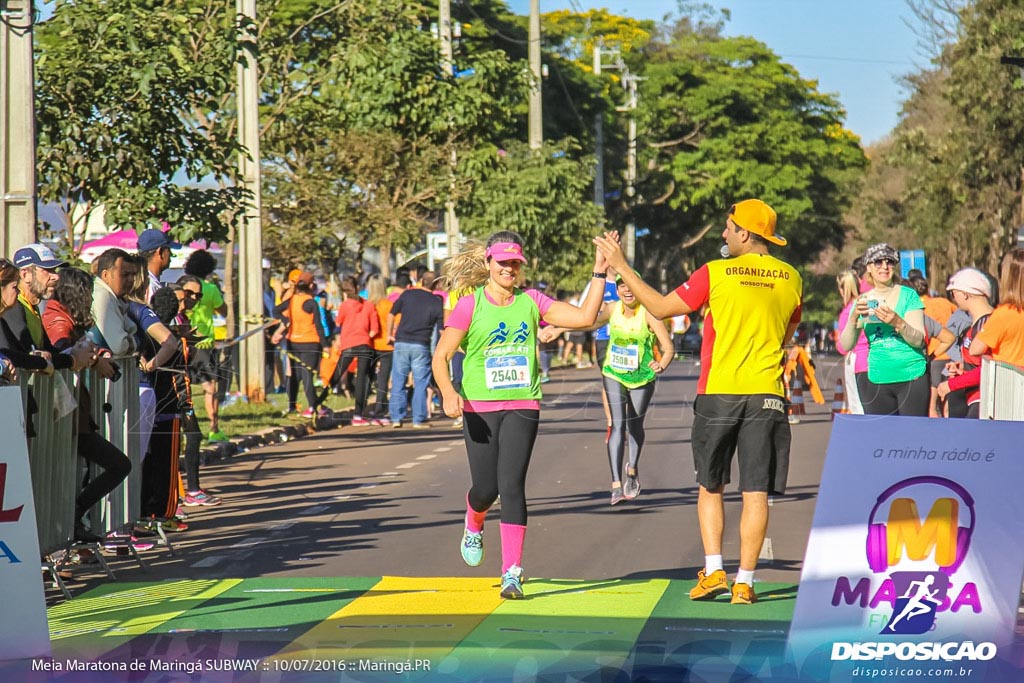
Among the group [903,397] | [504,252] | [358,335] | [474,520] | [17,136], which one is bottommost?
[474,520]

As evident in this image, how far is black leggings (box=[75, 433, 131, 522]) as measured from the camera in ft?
30.5

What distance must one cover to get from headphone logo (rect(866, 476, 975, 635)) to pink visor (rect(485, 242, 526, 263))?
2.72m

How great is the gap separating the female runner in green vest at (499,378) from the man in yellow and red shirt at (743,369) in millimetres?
616

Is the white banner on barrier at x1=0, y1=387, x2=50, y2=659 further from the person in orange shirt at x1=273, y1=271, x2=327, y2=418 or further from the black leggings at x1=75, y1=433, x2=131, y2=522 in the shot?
the person in orange shirt at x1=273, y1=271, x2=327, y2=418

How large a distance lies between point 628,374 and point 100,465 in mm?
4469

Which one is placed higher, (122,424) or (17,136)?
(17,136)

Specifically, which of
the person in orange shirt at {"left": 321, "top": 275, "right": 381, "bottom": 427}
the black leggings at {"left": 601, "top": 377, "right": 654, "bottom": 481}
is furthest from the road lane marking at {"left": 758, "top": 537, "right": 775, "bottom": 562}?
the person in orange shirt at {"left": 321, "top": 275, "right": 381, "bottom": 427}

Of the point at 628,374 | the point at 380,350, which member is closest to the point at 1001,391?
the point at 628,374

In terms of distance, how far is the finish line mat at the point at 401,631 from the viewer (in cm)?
671

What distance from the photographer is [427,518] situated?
11984mm

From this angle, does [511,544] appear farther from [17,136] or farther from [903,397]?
[17,136]

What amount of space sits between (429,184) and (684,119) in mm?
37634

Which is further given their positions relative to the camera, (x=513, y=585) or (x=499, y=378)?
(x=499, y=378)

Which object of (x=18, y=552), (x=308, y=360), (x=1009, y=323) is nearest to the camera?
(x=18, y=552)
